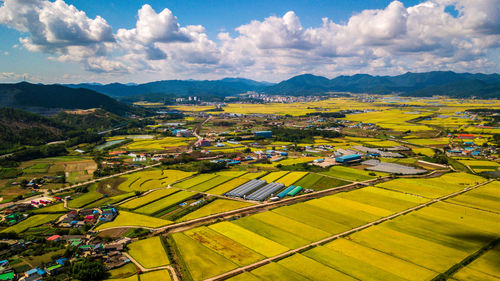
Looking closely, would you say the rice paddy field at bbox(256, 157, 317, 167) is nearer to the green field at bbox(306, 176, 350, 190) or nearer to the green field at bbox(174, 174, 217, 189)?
the green field at bbox(174, 174, 217, 189)

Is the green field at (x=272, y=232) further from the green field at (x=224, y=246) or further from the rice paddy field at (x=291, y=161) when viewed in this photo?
the rice paddy field at (x=291, y=161)

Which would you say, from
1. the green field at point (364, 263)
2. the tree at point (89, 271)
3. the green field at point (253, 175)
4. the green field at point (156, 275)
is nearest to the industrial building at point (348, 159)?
the green field at point (253, 175)

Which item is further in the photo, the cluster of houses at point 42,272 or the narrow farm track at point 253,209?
the narrow farm track at point 253,209

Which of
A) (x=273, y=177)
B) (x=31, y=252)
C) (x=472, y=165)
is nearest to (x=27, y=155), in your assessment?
(x=31, y=252)

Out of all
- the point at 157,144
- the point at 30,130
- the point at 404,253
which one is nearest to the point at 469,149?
the point at 404,253

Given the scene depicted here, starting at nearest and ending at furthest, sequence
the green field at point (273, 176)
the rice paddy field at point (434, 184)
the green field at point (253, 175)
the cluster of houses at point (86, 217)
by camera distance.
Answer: the cluster of houses at point (86, 217) < the rice paddy field at point (434, 184) < the green field at point (273, 176) < the green field at point (253, 175)

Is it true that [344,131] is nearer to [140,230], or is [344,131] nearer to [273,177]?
[273,177]

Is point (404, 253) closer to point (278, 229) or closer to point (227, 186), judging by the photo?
point (278, 229)
